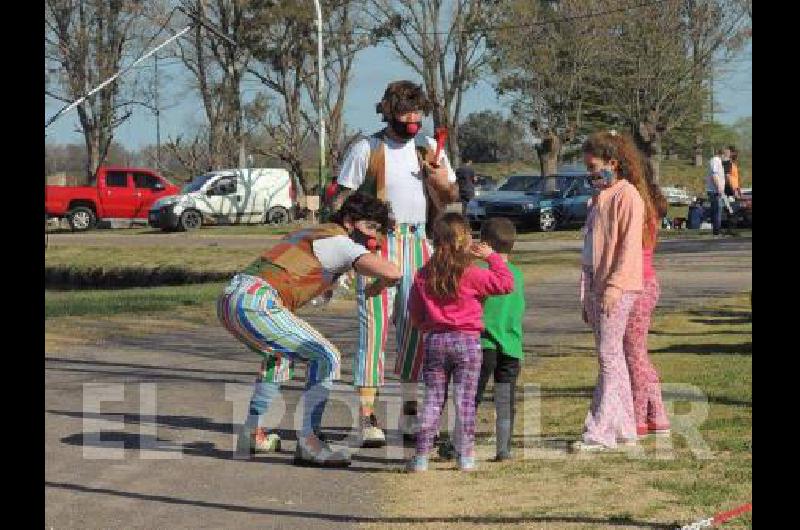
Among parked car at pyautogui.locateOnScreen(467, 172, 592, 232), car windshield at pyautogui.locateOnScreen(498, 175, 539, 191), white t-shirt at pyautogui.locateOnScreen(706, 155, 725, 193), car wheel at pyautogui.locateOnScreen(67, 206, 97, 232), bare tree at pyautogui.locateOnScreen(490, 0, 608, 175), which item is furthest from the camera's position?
bare tree at pyautogui.locateOnScreen(490, 0, 608, 175)

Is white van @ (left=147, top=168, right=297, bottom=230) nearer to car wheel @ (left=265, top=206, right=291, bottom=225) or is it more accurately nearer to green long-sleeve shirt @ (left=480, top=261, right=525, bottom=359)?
car wheel @ (left=265, top=206, right=291, bottom=225)

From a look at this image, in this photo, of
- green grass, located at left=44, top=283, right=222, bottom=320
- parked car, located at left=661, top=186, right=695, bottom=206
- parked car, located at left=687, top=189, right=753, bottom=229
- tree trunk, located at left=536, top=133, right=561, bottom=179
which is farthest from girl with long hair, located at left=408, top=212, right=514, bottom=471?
parked car, located at left=661, top=186, right=695, bottom=206

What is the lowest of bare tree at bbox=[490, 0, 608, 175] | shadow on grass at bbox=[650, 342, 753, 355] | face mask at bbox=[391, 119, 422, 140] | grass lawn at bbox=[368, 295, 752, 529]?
grass lawn at bbox=[368, 295, 752, 529]

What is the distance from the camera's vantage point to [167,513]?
285 inches

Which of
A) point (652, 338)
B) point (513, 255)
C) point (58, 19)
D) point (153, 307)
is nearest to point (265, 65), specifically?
point (58, 19)

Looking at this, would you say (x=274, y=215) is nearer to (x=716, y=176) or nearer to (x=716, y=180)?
(x=716, y=176)

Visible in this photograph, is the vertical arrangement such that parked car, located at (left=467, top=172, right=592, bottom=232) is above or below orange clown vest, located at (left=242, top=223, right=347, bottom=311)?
above

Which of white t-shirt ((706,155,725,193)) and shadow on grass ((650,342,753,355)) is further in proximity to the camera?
white t-shirt ((706,155,725,193))

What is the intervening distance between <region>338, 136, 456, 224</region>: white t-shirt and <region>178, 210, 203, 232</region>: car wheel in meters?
35.7

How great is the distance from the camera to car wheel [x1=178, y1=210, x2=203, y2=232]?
44.2 metres

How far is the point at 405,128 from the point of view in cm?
880

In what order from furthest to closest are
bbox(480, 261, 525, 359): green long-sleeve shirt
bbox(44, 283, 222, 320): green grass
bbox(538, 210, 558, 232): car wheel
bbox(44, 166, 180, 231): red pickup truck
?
bbox(44, 166, 180, 231): red pickup truck, bbox(538, 210, 558, 232): car wheel, bbox(44, 283, 222, 320): green grass, bbox(480, 261, 525, 359): green long-sleeve shirt
